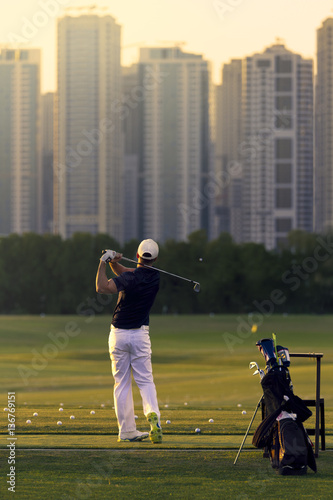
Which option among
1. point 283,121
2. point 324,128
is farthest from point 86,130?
point 324,128

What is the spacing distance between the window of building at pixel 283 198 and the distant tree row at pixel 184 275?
86.0m

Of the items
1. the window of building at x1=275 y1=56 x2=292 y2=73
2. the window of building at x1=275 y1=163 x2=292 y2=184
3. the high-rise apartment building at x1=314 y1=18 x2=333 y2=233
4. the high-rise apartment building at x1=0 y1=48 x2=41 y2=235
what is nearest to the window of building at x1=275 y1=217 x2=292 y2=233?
the high-rise apartment building at x1=314 y1=18 x2=333 y2=233

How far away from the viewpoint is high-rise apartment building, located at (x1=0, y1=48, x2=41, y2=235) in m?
182

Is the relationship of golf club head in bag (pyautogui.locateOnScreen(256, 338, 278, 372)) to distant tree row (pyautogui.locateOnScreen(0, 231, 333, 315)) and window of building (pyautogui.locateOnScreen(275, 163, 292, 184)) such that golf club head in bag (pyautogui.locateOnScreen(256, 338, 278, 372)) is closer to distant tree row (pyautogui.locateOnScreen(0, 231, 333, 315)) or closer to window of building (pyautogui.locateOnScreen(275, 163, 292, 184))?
distant tree row (pyautogui.locateOnScreen(0, 231, 333, 315))

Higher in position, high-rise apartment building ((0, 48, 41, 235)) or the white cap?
high-rise apartment building ((0, 48, 41, 235))

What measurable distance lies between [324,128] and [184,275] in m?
92.7

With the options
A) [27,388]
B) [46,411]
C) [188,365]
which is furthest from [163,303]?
[46,411]

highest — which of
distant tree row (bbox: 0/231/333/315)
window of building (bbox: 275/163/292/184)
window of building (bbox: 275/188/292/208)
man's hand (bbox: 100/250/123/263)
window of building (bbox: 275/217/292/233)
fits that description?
window of building (bbox: 275/163/292/184)

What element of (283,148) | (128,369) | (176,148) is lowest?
(128,369)

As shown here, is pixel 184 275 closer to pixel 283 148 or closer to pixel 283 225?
pixel 283 225

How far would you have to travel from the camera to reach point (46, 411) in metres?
11.7

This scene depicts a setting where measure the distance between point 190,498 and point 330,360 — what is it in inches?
953

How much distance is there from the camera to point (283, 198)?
15938 cm

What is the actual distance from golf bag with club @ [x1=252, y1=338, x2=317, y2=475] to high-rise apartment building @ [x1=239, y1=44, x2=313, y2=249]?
150695 mm
